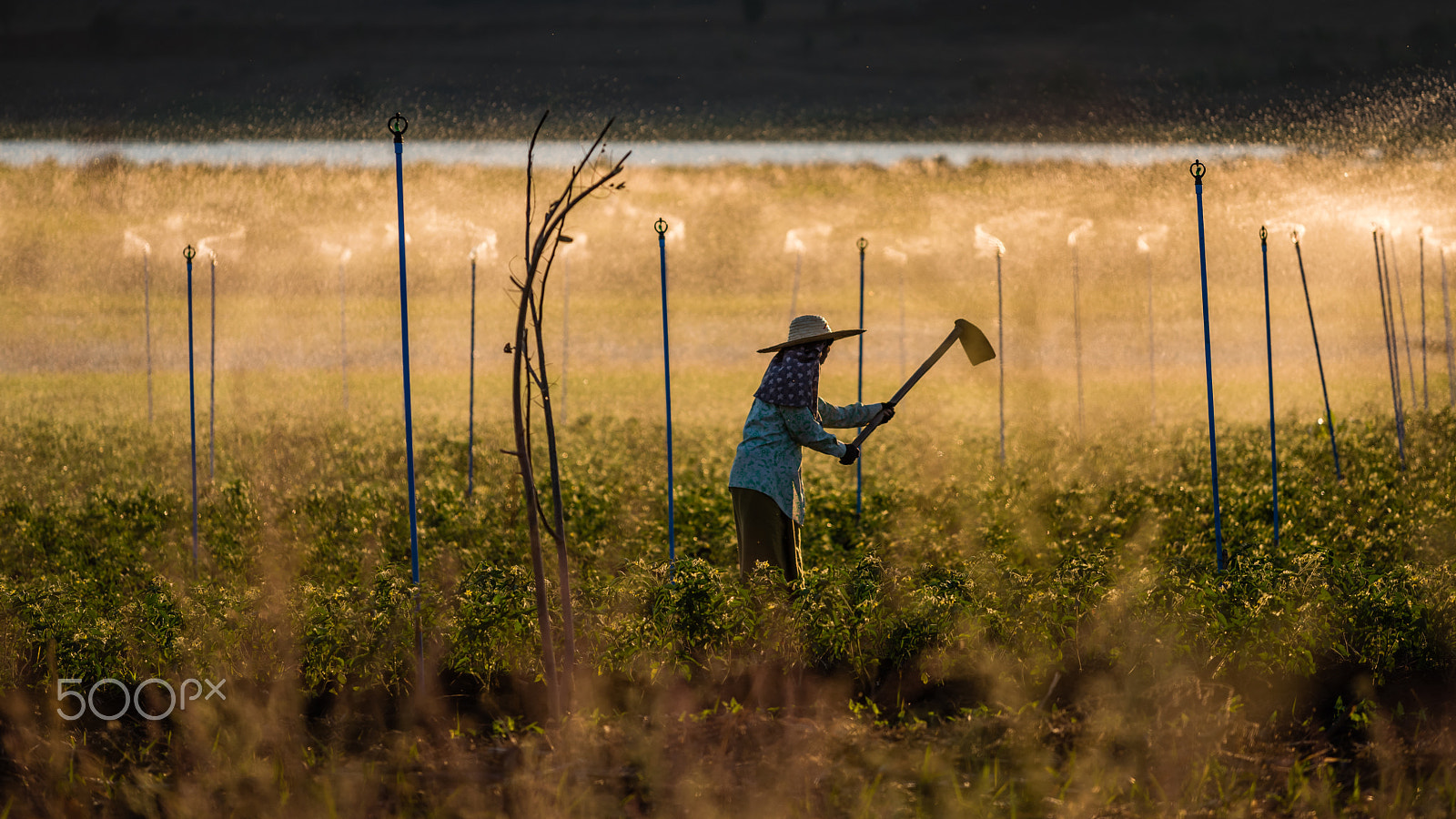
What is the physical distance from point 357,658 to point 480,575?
77cm

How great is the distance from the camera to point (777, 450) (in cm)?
570

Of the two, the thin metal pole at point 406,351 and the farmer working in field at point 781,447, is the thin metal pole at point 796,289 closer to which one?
the farmer working in field at point 781,447

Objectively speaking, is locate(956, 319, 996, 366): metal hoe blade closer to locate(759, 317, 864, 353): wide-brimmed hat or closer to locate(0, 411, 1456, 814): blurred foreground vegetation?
locate(759, 317, 864, 353): wide-brimmed hat

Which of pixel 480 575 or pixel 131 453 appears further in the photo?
pixel 131 453

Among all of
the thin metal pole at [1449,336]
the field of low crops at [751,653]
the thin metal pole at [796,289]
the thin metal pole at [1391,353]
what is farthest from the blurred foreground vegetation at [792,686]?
the thin metal pole at [1449,336]

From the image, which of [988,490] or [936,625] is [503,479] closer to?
[988,490]

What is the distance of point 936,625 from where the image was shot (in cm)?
482

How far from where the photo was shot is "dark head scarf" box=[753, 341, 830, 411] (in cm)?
561

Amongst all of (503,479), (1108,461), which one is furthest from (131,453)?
(1108,461)

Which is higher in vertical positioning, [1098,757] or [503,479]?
[503,479]

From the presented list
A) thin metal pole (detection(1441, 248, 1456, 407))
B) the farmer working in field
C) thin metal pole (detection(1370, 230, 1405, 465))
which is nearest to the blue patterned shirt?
the farmer working in field

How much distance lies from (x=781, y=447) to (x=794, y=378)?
1.23 ft

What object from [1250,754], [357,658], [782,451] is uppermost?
[782,451]

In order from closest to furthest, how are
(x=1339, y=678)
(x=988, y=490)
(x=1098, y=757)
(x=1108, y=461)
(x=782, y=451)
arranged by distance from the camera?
(x=1098, y=757) < (x=1339, y=678) < (x=782, y=451) < (x=988, y=490) < (x=1108, y=461)
